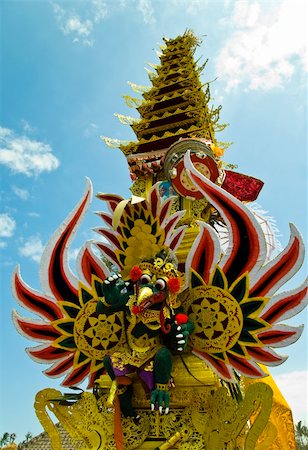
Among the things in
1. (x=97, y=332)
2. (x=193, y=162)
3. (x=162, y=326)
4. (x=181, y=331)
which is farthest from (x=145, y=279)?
(x=193, y=162)

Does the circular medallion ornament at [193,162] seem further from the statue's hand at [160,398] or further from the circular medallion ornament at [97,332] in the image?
the statue's hand at [160,398]

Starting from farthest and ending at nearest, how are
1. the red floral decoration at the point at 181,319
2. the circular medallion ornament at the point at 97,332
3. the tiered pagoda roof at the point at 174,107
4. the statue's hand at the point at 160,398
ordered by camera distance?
the tiered pagoda roof at the point at 174,107 → the circular medallion ornament at the point at 97,332 → the red floral decoration at the point at 181,319 → the statue's hand at the point at 160,398

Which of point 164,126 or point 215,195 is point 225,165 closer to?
point 164,126

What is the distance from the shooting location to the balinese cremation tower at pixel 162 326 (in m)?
4.21

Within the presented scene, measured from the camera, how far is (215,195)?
445cm

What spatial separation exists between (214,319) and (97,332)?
137 cm

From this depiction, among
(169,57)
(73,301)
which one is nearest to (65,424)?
(73,301)

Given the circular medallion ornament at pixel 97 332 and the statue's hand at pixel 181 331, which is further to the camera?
the circular medallion ornament at pixel 97 332

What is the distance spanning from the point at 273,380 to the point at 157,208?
3617mm

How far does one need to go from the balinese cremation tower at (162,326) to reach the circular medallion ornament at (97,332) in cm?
1

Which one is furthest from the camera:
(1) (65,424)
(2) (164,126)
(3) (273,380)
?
(2) (164,126)

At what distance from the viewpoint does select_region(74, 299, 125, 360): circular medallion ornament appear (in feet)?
15.6

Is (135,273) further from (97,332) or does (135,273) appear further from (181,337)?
(97,332)

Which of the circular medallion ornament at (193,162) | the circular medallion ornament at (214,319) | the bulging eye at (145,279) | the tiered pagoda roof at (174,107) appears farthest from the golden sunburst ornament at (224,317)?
the tiered pagoda roof at (174,107)
